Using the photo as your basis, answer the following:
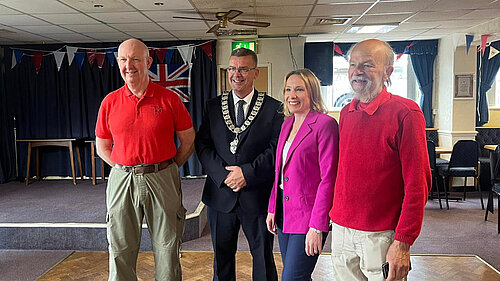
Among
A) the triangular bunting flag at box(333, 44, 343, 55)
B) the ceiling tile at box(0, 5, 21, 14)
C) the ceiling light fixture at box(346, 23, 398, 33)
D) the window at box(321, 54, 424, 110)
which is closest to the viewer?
the ceiling tile at box(0, 5, 21, 14)

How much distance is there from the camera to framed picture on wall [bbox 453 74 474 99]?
21.2 feet

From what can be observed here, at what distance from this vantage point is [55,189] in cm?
602

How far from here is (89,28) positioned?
18.9 feet

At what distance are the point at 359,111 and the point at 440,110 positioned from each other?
637cm

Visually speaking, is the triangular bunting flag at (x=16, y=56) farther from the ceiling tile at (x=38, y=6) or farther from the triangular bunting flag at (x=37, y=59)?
the ceiling tile at (x=38, y=6)

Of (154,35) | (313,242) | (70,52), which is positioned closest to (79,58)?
(70,52)

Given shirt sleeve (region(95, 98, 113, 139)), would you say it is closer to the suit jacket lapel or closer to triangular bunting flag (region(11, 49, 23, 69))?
the suit jacket lapel

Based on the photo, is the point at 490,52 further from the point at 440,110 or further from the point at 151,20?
the point at 151,20

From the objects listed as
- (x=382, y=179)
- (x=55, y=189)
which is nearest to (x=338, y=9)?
(x=382, y=179)

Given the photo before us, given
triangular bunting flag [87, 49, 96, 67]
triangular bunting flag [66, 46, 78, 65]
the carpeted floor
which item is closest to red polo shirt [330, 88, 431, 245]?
the carpeted floor

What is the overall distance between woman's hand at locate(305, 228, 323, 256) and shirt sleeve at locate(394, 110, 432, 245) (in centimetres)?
40

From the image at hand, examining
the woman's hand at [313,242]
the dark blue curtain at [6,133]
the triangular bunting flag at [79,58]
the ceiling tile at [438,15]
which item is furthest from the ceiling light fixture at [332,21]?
the dark blue curtain at [6,133]

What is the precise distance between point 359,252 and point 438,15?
482 centimetres

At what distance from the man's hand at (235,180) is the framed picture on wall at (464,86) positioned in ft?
18.8
